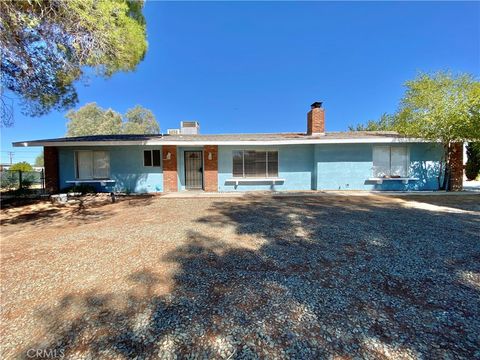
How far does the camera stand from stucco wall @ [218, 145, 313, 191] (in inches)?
454

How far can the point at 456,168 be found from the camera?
10.8m

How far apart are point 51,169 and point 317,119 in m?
13.0

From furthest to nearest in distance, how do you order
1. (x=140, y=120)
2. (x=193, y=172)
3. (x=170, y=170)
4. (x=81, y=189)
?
1. (x=140, y=120)
2. (x=193, y=172)
3. (x=170, y=170)
4. (x=81, y=189)

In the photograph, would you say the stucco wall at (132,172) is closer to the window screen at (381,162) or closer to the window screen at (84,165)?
the window screen at (84,165)

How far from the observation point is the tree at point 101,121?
3856 centimetres

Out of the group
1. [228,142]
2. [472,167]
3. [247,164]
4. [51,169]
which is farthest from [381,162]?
[51,169]

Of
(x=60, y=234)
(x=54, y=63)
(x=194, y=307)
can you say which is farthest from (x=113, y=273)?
(x=54, y=63)

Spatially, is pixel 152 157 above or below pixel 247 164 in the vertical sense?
above

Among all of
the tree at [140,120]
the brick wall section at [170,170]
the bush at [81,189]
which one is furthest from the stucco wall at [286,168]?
the tree at [140,120]

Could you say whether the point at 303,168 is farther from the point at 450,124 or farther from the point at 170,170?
the point at 170,170

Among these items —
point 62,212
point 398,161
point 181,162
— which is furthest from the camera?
point 181,162

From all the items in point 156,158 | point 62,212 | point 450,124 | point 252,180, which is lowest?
point 62,212

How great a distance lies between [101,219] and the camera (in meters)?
6.64

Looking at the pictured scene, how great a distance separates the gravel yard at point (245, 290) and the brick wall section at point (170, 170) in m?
5.77
